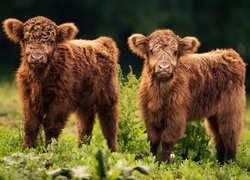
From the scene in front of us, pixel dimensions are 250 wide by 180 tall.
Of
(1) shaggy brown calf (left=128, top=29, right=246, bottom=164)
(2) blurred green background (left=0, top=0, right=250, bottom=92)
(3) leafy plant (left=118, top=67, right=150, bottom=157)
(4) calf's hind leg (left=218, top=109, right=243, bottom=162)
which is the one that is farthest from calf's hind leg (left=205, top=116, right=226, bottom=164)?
(2) blurred green background (left=0, top=0, right=250, bottom=92)

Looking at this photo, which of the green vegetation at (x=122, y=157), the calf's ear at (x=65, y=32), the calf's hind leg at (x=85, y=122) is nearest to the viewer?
the green vegetation at (x=122, y=157)

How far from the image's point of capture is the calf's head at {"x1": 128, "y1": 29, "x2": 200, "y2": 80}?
9625 millimetres

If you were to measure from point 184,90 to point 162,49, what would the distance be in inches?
26.6

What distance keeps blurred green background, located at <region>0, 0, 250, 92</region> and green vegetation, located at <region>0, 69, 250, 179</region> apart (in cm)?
1387

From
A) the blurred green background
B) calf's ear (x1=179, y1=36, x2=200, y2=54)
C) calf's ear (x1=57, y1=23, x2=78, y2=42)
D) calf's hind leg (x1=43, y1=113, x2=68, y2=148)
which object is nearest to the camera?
calf's hind leg (x1=43, y1=113, x2=68, y2=148)

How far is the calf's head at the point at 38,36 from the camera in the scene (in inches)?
358

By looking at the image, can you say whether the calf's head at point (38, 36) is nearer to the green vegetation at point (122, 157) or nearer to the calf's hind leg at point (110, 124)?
the green vegetation at point (122, 157)

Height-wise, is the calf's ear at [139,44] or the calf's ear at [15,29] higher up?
the calf's ear at [15,29]

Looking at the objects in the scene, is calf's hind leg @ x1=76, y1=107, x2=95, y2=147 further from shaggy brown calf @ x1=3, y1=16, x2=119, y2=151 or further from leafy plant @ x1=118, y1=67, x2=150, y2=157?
A: shaggy brown calf @ x1=3, y1=16, x2=119, y2=151

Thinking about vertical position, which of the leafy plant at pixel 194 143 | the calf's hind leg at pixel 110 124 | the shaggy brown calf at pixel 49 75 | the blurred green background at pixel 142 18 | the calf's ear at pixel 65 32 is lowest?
the leafy plant at pixel 194 143

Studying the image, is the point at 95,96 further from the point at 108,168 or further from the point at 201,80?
the point at 108,168

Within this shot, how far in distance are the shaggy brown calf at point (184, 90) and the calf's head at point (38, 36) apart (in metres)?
1.10

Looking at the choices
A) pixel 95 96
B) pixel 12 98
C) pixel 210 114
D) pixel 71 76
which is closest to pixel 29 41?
pixel 71 76

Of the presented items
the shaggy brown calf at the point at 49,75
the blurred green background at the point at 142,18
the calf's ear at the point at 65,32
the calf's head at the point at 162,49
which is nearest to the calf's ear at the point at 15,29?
the shaggy brown calf at the point at 49,75
